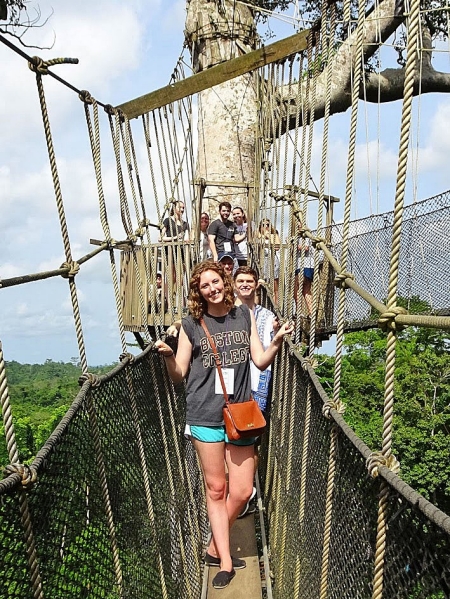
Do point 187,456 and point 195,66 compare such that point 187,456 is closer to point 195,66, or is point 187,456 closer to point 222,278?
point 222,278

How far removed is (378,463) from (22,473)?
56 cm

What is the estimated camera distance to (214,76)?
3377mm

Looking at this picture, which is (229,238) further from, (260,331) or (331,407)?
(331,407)

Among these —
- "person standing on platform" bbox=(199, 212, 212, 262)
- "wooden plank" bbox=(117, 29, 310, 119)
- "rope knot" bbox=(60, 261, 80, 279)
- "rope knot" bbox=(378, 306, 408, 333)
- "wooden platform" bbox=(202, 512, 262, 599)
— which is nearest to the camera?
"rope knot" bbox=(378, 306, 408, 333)

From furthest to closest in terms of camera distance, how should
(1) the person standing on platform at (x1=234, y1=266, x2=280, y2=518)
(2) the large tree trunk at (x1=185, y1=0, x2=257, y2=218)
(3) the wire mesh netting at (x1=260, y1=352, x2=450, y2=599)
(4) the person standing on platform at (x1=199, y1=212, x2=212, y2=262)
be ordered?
(2) the large tree trunk at (x1=185, y1=0, x2=257, y2=218) < (4) the person standing on platform at (x1=199, y1=212, x2=212, y2=262) < (1) the person standing on platform at (x1=234, y1=266, x2=280, y2=518) < (3) the wire mesh netting at (x1=260, y1=352, x2=450, y2=599)

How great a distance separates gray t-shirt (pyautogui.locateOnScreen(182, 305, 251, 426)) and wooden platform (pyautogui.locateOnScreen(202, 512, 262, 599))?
0.70m

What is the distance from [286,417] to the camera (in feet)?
8.67

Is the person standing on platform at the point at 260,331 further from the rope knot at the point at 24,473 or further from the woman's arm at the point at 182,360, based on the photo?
the rope knot at the point at 24,473

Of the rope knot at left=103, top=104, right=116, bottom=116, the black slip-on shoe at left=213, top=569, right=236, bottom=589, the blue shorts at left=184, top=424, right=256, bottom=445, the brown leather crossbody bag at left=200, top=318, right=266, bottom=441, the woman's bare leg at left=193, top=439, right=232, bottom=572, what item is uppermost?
the rope knot at left=103, top=104, right=116, bottom=116

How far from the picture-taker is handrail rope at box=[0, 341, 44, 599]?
99 cm

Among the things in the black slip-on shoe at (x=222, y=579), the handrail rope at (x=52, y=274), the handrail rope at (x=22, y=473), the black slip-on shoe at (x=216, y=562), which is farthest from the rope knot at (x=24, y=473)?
the black slip-on shoe at (x=216, y=562)

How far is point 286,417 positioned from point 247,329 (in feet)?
1.70

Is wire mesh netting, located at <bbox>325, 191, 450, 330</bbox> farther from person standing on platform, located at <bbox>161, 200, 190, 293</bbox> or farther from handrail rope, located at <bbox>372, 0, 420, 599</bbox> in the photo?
handrail rope, located at <bbox>372, 0, 420, 599</bbox>

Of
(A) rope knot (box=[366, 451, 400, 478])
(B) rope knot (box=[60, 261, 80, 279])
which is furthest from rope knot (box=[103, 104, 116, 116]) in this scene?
(A) rope knot (box=[366, 451, 400, 478])
